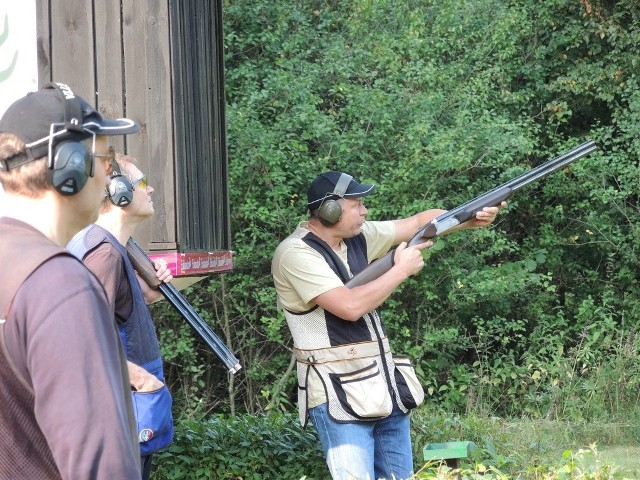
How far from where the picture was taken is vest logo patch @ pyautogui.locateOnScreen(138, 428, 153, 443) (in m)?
3.65

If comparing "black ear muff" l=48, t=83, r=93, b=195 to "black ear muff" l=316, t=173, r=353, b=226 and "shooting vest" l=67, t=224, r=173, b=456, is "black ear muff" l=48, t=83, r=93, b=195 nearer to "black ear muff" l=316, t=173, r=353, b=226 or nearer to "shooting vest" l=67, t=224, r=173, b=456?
"shooting vest" l=67, t=224, r=173, b=456

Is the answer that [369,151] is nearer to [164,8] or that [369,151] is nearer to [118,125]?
[164,8]

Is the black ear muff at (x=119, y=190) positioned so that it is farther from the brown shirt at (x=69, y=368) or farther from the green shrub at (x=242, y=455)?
the green shrub at (x=242, y=455)

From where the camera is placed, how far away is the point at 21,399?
6.31ft

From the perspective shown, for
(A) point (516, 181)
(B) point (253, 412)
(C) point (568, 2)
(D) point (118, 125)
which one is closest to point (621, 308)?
(C) point (568, 2)

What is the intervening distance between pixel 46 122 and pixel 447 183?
297 inches

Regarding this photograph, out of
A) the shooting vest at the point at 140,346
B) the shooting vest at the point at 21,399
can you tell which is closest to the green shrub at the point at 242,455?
the shooting vest at the point at 140,346

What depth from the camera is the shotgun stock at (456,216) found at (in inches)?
191

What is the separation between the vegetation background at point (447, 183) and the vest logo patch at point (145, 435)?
471cm

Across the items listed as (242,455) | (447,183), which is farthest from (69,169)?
(447,183)

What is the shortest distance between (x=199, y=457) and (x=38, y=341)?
4.42 meters

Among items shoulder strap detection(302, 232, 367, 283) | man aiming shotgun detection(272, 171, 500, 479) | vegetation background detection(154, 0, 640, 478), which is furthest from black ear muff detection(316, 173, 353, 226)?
vegetation background detection(154, 0, 640, 478)

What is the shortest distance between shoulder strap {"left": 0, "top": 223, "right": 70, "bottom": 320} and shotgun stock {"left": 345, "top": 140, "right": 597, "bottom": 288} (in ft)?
9.57

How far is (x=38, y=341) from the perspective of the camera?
1.82 m
